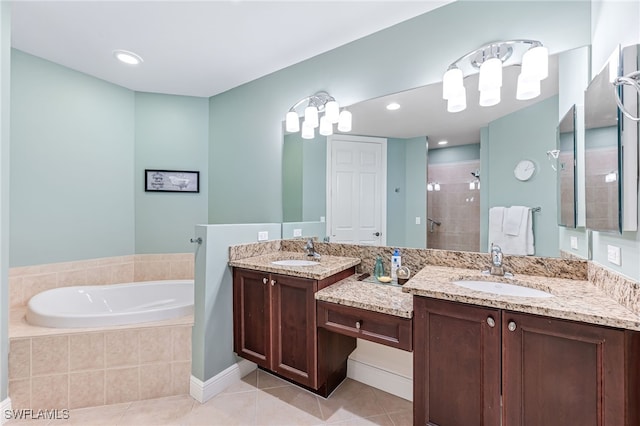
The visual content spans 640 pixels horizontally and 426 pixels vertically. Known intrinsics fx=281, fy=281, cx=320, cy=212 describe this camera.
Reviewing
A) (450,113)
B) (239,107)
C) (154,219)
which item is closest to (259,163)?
(239,107)

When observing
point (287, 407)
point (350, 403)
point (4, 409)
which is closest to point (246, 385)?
point (287, 407)

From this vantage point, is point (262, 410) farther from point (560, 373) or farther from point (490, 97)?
point (490, 97)

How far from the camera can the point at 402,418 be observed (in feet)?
5.72

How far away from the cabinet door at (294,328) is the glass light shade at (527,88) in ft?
5.12

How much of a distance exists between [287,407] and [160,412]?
2.64 ft

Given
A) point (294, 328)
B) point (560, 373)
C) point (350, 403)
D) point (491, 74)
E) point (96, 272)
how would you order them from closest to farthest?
point (560, 373) < point (491, 74) < point (294, 328) < point (350, 403) < point (96, 272)

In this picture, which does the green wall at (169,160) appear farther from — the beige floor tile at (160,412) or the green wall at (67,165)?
the beige floor tile at (160,412)

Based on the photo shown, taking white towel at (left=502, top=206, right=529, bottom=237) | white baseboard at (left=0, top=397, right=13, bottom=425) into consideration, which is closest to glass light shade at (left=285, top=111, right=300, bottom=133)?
white towel at (left=502, top=206, right=529, bottom=237)

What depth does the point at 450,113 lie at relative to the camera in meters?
1.76

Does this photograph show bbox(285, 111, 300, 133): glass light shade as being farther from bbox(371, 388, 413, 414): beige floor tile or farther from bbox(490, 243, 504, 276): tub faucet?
bbox(371, 388, 413, 414): beige floor tile

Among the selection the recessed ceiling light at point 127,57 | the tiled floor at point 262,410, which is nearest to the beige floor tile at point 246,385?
the tiled floor at point 262,410

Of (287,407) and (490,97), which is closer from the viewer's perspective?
(490,97)

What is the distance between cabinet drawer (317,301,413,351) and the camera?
4.55 ft

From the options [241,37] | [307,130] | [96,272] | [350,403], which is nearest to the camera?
[350,403]
